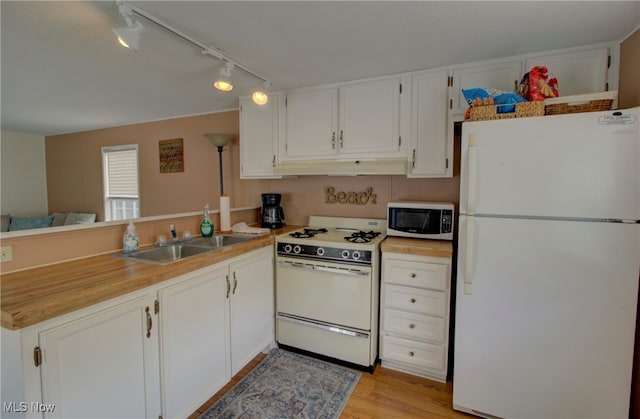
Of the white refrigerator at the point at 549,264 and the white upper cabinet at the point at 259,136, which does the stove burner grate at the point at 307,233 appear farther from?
the white refrigerator at the point at 549,264

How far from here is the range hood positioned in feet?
7.20

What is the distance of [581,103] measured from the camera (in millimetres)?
1569

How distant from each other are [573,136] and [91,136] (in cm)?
580

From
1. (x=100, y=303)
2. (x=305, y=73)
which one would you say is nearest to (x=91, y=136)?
(x=305, y=73)

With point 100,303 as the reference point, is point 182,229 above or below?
above

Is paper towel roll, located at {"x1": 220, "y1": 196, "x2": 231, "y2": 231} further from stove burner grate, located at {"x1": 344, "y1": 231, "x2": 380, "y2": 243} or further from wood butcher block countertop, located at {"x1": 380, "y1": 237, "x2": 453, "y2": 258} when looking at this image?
wood butcher block countertop, located at {"x1": 380, "y1": 237, "x2": 453, "y2": 258}

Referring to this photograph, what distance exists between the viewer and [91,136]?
4.51 metres

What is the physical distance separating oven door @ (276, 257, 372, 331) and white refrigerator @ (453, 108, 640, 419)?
2.15ft

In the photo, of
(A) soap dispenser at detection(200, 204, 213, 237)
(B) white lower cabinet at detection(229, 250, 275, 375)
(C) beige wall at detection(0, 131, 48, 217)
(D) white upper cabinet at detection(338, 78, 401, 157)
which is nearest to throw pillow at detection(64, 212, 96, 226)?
(C) beige wall at detection(0, 131, 48, 217)

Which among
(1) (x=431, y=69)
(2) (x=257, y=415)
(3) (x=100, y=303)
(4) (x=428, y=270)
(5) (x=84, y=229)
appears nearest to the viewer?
(3) (x=100, y=303)

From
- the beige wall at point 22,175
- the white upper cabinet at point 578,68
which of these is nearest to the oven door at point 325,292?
the white upper cabinet at point 578,68

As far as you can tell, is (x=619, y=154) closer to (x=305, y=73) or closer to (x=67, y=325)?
(x=305, y=73)

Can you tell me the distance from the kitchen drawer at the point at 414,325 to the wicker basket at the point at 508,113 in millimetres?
1350

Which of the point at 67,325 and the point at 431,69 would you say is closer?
the point at 67,325
